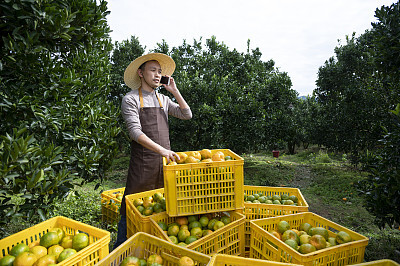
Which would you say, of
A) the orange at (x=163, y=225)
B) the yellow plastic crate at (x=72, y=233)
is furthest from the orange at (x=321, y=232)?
the yellow plastic crate at (x=72, y=233)

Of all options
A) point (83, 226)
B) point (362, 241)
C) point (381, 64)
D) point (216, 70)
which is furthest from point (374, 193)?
point (216, 70)

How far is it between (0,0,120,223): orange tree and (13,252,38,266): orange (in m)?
0.48

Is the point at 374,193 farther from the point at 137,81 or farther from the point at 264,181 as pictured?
the point at 264,181

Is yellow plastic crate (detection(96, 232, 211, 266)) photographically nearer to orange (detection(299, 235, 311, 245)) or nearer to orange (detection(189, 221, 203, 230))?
orange (detection(189, 221, 203, 230))

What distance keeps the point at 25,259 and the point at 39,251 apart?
0.15 meters

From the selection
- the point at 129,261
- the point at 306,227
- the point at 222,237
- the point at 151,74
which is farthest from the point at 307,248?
the point at 151,74

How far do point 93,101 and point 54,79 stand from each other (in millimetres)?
644

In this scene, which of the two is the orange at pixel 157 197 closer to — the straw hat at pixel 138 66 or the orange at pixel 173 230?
the orange at pixel 173 230

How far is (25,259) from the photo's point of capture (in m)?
1.77

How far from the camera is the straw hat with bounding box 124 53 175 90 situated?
3391 mm

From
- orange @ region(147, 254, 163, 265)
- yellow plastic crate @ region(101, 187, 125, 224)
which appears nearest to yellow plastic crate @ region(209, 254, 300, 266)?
orange @ region(147, 254, 163, 265)

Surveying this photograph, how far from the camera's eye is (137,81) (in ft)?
12.1

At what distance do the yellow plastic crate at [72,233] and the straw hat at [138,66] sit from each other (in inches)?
82.5

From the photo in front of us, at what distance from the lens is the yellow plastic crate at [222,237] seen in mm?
2264
